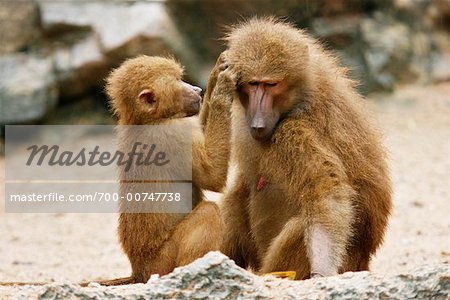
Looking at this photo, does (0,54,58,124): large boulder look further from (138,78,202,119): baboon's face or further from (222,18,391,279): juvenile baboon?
(222,18,391,279): juvenile baboon

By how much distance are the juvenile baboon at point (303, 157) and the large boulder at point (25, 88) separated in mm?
6451

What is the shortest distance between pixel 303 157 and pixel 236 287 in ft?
4.03

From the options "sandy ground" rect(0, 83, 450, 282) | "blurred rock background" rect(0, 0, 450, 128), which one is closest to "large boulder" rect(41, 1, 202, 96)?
"blurred rock background" rect(0, 0, 450, 128)

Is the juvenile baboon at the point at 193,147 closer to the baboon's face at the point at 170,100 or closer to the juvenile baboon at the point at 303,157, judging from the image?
the baboon's face at the point at 170,100

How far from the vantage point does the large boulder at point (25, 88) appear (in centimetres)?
1159

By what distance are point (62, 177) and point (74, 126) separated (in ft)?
4.07

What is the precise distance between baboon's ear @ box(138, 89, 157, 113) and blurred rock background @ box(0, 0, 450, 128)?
5.99 metres

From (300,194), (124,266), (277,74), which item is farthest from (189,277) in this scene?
(124,266)

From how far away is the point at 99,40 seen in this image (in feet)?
38.3

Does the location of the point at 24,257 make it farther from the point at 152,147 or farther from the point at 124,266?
the point at 152,147

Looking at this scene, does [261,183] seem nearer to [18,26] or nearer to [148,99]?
[148,99]

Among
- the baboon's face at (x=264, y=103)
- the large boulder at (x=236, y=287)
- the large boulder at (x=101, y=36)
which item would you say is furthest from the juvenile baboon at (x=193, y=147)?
the large boulder at (x=101, y=36)

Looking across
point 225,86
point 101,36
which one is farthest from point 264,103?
point 101,36

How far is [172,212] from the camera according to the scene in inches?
213
